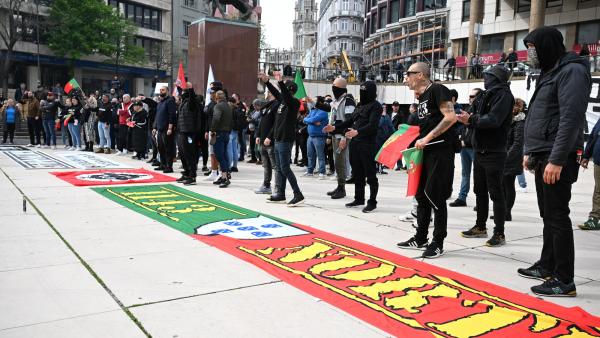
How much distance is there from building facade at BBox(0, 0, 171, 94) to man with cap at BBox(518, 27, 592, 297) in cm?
4101

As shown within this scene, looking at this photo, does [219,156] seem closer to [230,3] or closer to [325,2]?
[230,3]

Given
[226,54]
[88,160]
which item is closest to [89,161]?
[88,160]

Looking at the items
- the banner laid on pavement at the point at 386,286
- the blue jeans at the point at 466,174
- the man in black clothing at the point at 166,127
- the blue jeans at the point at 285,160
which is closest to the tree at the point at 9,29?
the man in black clothing at the point at 166,127

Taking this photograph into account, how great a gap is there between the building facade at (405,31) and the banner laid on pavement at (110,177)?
3745cm

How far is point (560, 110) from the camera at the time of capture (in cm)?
409

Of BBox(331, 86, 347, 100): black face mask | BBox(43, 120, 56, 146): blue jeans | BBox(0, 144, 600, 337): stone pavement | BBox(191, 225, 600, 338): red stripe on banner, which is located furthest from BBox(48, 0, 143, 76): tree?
BBox(191, 225, 600, 338): red stripe on banner

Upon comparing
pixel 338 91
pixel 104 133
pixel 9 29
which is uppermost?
pixel 9 29

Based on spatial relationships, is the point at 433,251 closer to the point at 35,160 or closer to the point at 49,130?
the point at 35,160

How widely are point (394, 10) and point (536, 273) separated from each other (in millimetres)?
64931

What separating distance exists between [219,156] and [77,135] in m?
9.32

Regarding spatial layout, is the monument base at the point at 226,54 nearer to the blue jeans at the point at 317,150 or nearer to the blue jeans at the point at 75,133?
the blue jeans at the point at 75,133

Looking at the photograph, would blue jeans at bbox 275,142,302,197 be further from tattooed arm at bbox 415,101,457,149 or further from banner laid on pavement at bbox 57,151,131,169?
banner laid on pavement at bbox 57,151,131,169

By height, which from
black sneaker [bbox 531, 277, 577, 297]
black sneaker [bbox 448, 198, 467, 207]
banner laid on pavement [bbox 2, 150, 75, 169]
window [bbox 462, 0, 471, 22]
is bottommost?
banner laid on pavement [bbox 2, 150, 75, 169]

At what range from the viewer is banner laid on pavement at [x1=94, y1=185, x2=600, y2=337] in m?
3.51
